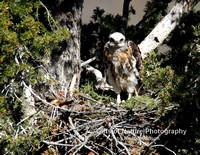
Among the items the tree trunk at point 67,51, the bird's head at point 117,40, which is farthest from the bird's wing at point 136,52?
the tree trunk at point 67,51

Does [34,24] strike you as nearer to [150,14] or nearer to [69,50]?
[69,50]

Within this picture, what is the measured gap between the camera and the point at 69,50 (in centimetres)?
416

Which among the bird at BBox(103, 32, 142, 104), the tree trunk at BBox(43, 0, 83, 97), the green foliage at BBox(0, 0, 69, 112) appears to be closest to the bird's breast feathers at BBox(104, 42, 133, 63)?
the bird at BBox(103, 32, 142, 104)

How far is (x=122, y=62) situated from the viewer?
177 inches

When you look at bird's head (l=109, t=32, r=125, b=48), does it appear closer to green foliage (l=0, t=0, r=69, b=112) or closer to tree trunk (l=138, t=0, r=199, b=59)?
tree trunk (l=138, t=0, r=199, b=59)

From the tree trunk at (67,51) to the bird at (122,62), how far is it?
579 millimetres

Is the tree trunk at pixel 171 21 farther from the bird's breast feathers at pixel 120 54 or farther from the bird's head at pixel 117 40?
the bird's head at pixel 117 40

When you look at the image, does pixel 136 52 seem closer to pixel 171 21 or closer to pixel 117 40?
pixel 117 40

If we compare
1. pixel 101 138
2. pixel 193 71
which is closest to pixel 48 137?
pixel 101 138

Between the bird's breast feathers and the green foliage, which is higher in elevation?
the bird's breast feathers

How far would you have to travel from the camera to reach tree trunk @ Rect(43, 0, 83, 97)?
13.0ft

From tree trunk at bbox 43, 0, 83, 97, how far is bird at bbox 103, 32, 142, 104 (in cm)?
58

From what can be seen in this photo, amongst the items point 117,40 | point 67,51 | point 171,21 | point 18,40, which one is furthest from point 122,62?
point 18,40

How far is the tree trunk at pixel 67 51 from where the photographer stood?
3963 millimetres
